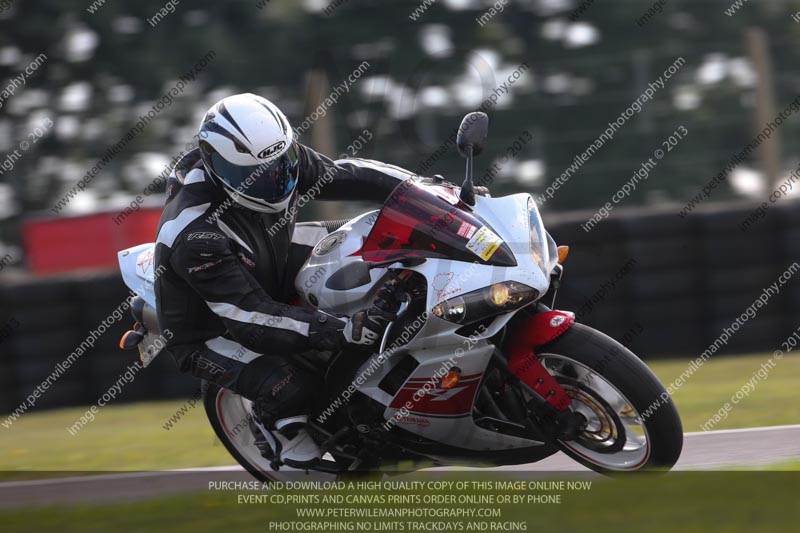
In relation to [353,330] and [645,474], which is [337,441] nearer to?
[353,330]

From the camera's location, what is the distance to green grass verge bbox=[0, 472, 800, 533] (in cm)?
350

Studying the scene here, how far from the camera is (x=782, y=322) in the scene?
8.46 m

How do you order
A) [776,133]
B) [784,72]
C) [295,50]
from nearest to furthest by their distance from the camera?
[776,133], [784,72], [295,50]

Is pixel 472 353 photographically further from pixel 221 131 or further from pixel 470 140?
pixel 221 131

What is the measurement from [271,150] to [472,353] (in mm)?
1177

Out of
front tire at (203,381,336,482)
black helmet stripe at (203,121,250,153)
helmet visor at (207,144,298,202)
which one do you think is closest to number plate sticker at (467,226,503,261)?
helmet visor at (207,144,298,202)

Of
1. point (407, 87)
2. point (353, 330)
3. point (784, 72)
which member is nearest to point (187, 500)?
point (353, 330)

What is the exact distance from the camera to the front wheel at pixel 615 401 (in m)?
4.30

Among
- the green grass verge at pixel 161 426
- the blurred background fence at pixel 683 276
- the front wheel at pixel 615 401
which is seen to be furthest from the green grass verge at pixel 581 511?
the blurred background fence at pixel 683 276

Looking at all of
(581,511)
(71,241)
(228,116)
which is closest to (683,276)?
(228,116)

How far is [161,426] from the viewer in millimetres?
7949

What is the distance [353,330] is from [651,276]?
178 inches

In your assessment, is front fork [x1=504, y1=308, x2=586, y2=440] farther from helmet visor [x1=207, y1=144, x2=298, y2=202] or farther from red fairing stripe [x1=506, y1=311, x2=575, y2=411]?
helmet visor [x1=207, y1=144, x2=298, y2=202]

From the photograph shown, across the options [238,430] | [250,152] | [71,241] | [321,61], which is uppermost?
[250,152]
